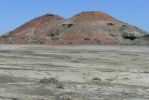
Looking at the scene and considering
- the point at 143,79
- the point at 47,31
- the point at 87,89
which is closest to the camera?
the point at 87,89

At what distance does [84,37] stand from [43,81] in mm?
70337

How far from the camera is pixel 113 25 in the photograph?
324ft

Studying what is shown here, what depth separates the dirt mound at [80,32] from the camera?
91.4 m

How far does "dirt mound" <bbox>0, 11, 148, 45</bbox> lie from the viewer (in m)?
91.4

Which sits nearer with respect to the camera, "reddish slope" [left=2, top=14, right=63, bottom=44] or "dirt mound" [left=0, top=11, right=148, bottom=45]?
"dirt mound" [left=0, top=11, right=148, bottom=45]

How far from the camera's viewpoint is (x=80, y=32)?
94.6 m

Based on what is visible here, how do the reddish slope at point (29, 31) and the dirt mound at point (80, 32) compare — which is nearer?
the dirt mound at point (80, 32)

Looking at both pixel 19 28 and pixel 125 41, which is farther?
pixel 19 28

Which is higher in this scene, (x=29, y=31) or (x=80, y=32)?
(x=29, y=31)

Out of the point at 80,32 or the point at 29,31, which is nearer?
the point at 80,32

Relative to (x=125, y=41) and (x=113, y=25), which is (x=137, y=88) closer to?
(x=125, y=41)

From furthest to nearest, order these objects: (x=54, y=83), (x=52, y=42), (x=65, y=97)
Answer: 1. (x=52, y=42)
2. (x=54, y=83)
3. (x=65, y=97)

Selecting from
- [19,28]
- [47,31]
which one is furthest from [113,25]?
[19,28]

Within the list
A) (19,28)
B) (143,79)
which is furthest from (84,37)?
(143,79)
